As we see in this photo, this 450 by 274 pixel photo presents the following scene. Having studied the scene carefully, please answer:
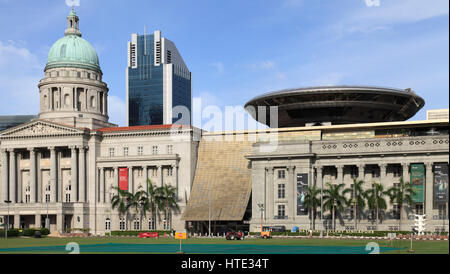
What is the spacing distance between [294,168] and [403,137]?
20262 mm

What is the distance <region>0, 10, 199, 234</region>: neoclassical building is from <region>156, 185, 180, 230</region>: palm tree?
1.64 m

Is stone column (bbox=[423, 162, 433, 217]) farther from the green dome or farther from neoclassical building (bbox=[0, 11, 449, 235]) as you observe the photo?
the green dome

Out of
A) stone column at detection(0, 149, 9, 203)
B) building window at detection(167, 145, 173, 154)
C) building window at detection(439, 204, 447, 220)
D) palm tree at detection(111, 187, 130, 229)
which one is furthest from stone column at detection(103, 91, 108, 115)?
building window at detection(439, 204, 447, 220)

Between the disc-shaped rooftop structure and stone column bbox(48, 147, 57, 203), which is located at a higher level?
the disc-shaped rooftop structure

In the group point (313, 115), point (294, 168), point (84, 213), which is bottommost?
point (84, 213)

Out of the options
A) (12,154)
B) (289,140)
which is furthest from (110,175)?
(289,140)

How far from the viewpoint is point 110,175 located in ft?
460

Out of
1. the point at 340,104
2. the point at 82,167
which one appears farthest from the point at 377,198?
the point at 82,167

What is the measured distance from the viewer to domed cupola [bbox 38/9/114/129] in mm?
151250

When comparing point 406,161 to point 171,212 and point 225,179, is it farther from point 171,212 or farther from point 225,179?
point 171,212

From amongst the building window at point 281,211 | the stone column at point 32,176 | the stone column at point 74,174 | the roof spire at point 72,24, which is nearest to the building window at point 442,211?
the building window at point 281,211

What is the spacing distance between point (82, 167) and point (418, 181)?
6837 centimetres

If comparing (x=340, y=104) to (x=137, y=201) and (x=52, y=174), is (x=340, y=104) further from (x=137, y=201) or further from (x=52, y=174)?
(x=52, y=174)

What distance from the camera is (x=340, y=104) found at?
12838 centimetres
